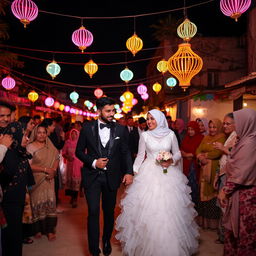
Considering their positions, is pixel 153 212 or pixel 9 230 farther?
pixel 153 212

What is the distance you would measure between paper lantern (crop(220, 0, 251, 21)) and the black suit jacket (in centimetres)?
436

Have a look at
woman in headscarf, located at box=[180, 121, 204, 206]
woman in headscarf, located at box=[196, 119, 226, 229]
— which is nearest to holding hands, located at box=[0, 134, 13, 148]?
woman in headscarf, located at box=[196, 119, 226, 229]

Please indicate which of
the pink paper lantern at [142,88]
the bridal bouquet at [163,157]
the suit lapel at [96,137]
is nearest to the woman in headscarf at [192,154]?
the bridal bouquet at [163,157]

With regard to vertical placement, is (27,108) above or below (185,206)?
above

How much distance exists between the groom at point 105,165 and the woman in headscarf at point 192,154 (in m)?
2.34

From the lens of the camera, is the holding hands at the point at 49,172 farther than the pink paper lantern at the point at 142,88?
No

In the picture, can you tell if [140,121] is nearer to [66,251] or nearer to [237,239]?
[66,251]

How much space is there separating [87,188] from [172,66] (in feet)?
20.4

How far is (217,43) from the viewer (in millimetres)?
21797

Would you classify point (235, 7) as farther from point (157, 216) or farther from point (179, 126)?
point (157, 216)

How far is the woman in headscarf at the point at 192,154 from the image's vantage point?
257 inches

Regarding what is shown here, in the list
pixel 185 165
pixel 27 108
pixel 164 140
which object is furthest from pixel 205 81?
pixel 164 140

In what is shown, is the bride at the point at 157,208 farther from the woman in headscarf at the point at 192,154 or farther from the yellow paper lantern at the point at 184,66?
the yellow paper lantern at the point at 184,66

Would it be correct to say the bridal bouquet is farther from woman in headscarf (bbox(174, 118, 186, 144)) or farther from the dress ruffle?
woman in headscarf (bbox(174, 118, 186, 144))
